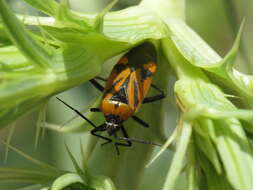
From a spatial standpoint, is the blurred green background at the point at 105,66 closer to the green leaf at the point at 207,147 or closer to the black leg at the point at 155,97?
the black leg at the point at 155,97

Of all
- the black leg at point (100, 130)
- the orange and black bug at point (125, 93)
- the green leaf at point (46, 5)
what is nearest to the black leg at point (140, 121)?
the orange and black bug at point (125, 93)

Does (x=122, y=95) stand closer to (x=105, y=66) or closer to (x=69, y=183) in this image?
(x=69, y=183)

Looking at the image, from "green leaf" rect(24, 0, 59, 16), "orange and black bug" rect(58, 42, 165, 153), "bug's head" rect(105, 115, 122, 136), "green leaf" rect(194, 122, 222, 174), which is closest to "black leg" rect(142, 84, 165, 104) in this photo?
"orange and black bug" rect(58, 42, 165, 153)

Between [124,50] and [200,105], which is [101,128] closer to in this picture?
[124,50]

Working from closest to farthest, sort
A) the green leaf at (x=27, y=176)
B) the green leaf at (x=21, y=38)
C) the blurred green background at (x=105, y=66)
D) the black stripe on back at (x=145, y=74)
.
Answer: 1. the green leaf at (x=21, y=38)
2. the green leaf at (x=27, y=176)
3. the black stripe on back at (x=145, y=74)
4. the blurred green background at (x=105, y=66)

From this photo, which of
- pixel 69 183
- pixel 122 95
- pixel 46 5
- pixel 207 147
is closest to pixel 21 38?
pixel 46 5

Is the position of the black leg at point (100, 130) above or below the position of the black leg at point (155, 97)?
below

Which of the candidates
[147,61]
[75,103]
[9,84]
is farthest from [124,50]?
[75,103]

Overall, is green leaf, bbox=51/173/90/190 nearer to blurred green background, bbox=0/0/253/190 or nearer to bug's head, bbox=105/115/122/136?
bug's head, bbox=105/115/122/136
